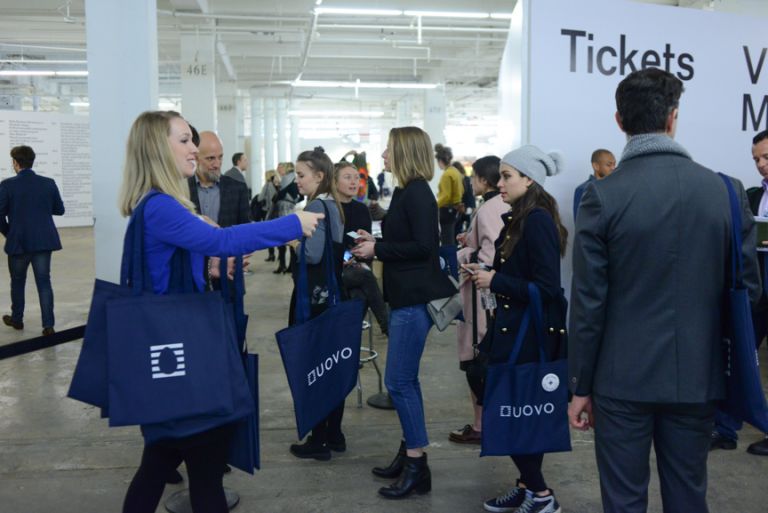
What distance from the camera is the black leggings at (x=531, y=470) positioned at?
95.3 inches

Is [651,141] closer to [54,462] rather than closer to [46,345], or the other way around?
[54,462]

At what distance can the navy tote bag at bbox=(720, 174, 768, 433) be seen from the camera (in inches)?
64.2

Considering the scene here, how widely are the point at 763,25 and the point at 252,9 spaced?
9.72 metres

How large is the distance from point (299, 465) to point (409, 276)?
103 centimetres

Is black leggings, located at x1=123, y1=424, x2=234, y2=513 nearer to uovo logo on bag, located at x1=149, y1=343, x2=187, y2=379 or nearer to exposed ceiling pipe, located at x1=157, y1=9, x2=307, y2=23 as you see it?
uovo logo on bag, located at x1=149, y1=343, x2=187, y2=379

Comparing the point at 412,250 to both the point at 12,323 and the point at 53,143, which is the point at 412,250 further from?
the point at 53,143

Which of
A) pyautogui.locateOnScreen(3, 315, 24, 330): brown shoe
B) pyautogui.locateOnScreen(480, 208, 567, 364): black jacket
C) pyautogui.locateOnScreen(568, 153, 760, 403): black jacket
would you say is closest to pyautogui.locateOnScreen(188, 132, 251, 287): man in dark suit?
pyautogui.locateOnScreen(480, 208, 567, 364): black jacket

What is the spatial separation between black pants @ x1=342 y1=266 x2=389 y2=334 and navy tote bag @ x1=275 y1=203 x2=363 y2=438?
162 cm

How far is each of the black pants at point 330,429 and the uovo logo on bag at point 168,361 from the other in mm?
1484

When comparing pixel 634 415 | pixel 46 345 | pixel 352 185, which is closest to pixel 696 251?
pixel 634 415

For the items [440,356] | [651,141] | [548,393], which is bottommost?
[440,356]

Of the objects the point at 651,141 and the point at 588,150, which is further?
the point at 588,150

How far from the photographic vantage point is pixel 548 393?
91.2 inches

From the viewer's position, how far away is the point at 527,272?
2.36m
